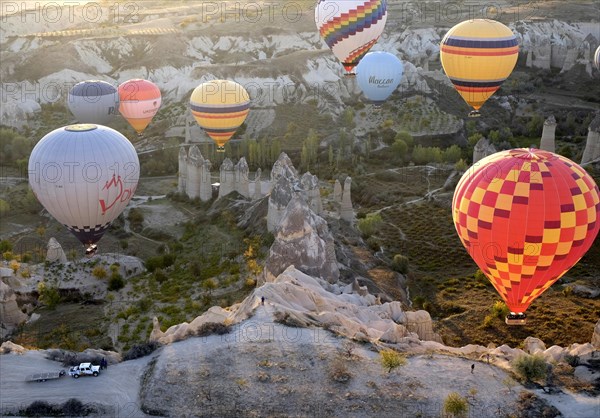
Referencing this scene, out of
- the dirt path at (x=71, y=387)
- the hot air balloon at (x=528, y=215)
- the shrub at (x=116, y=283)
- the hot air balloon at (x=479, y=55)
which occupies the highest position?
the hot air balloon at (x=479, y=55)

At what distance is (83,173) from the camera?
2462 centimetres

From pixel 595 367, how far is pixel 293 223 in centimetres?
1082

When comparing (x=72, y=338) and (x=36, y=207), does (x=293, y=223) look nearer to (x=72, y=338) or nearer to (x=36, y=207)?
(x=72, y=338)

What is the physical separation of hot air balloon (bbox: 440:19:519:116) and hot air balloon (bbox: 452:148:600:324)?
15.8 metres

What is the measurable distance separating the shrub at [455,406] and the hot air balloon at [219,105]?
86.7 feet

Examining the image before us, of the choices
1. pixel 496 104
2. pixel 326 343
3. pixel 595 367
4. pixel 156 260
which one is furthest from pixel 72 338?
pixel 496 104

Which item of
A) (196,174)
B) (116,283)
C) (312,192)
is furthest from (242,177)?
(116,283)

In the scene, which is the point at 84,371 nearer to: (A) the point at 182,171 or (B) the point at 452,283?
(B) the point at 452,283

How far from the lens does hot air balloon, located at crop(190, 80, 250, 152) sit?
→ 39000 mm

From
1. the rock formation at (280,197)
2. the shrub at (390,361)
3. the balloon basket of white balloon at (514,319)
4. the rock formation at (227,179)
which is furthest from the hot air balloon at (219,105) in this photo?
the shrub at (390,361)

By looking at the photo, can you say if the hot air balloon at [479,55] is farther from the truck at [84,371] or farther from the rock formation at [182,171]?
the truck at [84,371]

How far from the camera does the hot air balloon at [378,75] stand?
49.7 metres

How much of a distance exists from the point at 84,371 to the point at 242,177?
21502 millimetres

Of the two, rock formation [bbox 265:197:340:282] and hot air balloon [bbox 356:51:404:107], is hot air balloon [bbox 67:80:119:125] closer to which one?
hot air balloon [bbox 356:51:404:107]
